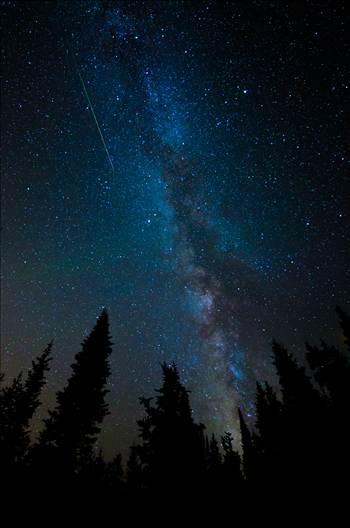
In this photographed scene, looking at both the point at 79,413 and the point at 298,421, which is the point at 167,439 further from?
the point at 298,421

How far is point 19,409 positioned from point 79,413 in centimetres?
985

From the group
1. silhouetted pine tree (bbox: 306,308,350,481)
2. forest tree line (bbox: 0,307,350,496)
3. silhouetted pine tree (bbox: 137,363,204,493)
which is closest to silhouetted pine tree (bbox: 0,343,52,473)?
forest tree line (bbox: 0,307,350,496)

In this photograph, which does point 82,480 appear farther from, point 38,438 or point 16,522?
point 38,438

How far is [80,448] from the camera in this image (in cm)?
1655

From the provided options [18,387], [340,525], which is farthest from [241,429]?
[340,525]

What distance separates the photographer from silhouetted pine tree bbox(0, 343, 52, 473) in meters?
21.4

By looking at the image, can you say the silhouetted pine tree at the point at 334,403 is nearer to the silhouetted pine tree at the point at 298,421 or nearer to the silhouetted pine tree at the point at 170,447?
the silhouetted pine tree at the point at 298,421

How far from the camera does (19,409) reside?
23.4 m

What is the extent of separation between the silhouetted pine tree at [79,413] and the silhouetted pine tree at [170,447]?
595cm

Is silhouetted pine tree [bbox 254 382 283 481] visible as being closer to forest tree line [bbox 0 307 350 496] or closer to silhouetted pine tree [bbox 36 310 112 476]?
forest tree line [bbox 0 307 350 496]

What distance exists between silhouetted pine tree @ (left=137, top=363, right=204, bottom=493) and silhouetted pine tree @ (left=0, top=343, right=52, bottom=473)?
13526 millimetres

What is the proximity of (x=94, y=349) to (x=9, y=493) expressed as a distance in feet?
29.2

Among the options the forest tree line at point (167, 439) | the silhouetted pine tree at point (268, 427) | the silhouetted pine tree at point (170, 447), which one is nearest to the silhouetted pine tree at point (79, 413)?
the forest tree line at point (167, 439)

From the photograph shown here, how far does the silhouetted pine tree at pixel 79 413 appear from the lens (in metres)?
15.3
